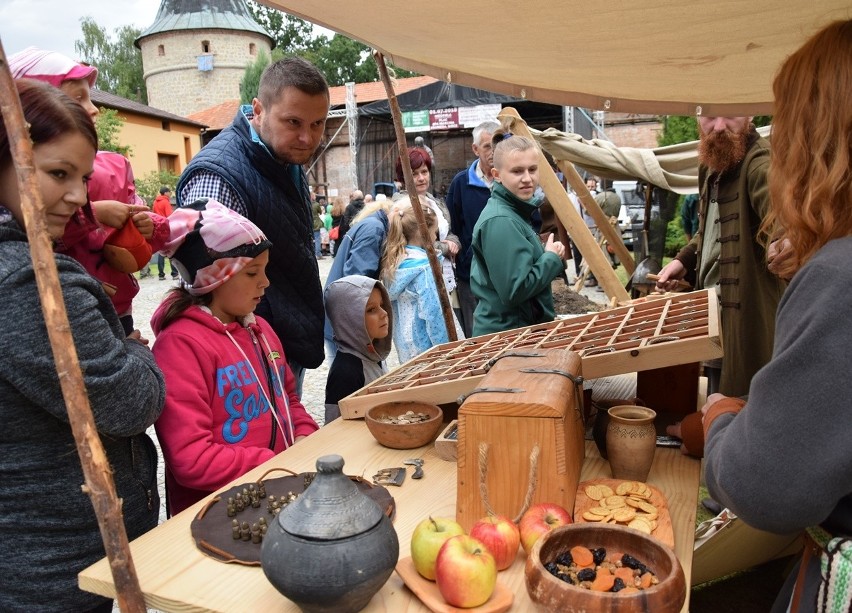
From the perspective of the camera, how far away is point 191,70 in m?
41.7

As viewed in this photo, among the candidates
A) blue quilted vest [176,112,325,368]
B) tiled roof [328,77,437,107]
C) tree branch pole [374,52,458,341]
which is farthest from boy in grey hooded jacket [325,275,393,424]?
tiled roof [328,77,437,107]

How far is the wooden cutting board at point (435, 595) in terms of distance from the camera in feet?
3.92

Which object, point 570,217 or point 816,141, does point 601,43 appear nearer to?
point 816,141

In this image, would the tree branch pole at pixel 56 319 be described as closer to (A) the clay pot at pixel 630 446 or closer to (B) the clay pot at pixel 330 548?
(B) the clay pot at pixel 330 548

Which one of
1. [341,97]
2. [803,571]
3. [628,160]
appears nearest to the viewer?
[803,571]

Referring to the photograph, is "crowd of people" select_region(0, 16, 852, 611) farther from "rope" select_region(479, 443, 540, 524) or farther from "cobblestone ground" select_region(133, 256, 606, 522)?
"cobblestone ground" select_region(133, 256, 606, 522)

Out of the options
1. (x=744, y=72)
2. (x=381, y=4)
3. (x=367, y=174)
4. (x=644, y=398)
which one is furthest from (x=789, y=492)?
(x=367, y=174)

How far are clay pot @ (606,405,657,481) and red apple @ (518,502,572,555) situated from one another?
1.15 feet

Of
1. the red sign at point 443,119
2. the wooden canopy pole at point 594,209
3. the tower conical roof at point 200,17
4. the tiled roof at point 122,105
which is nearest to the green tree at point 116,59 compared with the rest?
the tower conical roof at point 200,17

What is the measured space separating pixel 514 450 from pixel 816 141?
2.72 feet

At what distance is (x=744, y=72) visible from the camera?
264 centimetres

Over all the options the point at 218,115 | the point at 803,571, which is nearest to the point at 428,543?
the point at 803,571

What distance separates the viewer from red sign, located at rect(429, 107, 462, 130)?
1952 cm

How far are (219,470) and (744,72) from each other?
2.45 m
